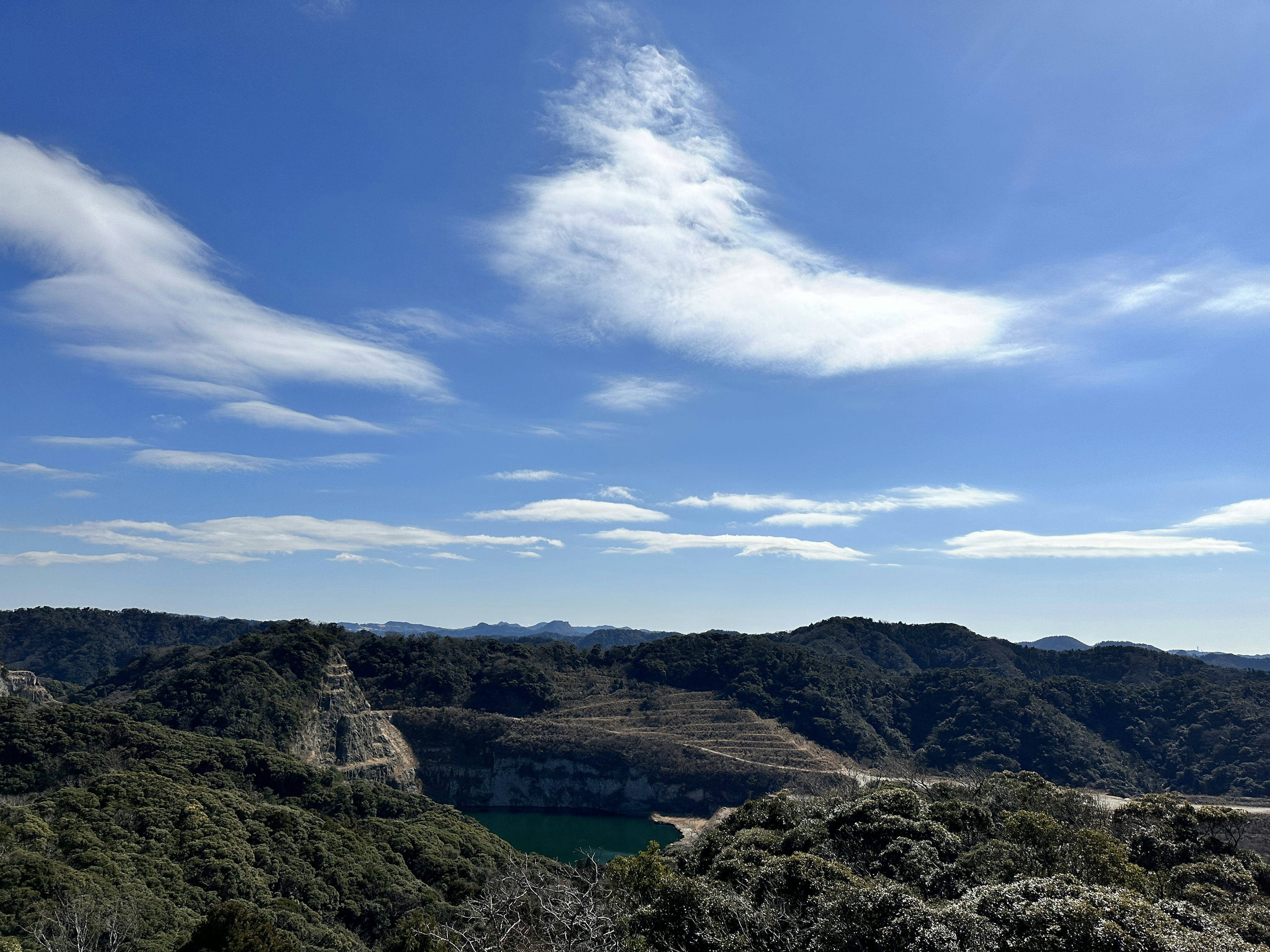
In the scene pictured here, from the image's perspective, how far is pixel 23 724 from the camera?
45625mm

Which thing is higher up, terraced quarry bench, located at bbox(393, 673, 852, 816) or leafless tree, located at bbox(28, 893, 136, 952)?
leafless tree, located at bbox(28, 893, 136, 952)

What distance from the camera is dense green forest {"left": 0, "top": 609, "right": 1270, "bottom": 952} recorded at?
12812 mm

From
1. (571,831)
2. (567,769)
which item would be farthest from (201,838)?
(567,769)

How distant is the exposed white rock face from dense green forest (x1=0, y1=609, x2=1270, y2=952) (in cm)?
653

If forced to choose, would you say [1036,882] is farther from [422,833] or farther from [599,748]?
[599,748]

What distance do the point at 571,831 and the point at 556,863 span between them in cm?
3018

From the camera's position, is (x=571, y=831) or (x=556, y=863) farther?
(x=571, y=831)

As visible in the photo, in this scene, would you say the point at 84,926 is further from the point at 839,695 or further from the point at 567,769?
the point at 839,695

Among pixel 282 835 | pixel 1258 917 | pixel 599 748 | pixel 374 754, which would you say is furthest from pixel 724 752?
pixel 1258 917

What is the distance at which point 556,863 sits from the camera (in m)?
42.3

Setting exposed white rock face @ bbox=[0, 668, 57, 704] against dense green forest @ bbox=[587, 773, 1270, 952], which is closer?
Answer: dense green forest @ bbox=[587, 773, 1270, 952]

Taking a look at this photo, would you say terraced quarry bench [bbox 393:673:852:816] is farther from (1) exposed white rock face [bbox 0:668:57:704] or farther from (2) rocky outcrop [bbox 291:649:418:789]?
(1) exposed white rock face [bbox 0:668:57:704]

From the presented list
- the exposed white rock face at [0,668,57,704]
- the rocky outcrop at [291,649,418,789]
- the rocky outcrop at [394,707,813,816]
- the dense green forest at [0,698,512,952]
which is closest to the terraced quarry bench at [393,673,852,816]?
the rocky outcrop at [394,707,813,816]

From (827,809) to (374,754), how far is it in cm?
6568
